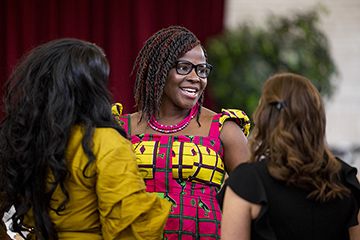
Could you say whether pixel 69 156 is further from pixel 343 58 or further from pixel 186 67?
pixel 343 58

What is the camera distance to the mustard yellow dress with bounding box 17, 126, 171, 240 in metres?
1.31

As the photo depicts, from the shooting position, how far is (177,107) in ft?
6.47

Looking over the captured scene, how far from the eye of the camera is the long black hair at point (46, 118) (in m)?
1.31

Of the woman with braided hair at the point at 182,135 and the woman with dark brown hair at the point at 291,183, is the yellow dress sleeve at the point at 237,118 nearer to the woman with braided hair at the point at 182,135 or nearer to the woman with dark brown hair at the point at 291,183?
the woman with braided hair at the point at 182,135

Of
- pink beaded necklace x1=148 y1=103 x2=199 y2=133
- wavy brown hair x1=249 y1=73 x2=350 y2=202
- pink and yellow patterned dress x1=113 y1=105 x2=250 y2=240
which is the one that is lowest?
pink and yellow patterned dress x1=113 y1=105 x2=250 y2=240

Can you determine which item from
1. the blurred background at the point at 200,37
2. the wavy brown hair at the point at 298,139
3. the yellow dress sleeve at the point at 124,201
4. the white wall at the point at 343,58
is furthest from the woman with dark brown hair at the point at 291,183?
the white wall at the point at 343,58

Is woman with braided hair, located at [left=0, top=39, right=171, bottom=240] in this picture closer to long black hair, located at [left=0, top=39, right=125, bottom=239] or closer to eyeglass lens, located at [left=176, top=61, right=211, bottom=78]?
long black hair, located at [left=0, top=39, right=125, bottom=239]

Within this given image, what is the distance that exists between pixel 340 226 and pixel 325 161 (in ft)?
0.63

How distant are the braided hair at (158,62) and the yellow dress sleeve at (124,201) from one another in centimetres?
64

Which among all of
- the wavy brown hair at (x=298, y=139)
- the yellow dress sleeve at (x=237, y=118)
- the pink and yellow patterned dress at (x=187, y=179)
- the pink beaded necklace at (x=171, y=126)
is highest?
the wavy brown hair at (x=298, y=139)

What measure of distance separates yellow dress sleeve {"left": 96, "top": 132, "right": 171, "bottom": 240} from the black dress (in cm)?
24

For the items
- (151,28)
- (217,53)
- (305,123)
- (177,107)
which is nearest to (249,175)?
(305,123)

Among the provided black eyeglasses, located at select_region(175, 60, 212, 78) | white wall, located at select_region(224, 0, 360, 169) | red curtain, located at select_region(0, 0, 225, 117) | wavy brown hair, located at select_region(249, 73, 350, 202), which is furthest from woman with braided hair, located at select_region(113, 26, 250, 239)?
white wall, located at select_region(224, 0, 360, 169)

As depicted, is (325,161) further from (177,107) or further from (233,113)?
(177,107)
